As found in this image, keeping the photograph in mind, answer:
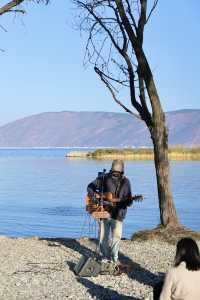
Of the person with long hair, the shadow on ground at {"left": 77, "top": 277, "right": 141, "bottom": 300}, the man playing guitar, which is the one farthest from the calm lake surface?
the person with long hair

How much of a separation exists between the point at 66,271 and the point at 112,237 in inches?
34.8

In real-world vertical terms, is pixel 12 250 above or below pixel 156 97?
below

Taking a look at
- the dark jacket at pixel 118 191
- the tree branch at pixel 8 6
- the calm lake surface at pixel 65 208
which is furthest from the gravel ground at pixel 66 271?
the calm lake surface at pixel 65 208

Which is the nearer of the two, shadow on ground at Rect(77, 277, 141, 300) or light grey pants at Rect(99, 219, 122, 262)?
shadow on ground at Rect(77, 277, 141, 300)

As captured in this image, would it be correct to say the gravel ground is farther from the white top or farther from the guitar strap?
the white top

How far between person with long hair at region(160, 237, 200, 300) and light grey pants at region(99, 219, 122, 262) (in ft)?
15.5

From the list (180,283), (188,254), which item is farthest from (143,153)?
(188,254)

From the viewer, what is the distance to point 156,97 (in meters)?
16.2

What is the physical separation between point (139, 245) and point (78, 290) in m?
4.48

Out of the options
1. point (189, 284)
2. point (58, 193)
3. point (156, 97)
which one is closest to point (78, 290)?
point (189, 284)

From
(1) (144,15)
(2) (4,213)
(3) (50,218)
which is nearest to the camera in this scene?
(1) (144,15)

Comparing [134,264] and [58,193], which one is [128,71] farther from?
[58,193]

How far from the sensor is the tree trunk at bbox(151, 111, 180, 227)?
16.0 meters

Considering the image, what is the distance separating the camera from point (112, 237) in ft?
39.1
